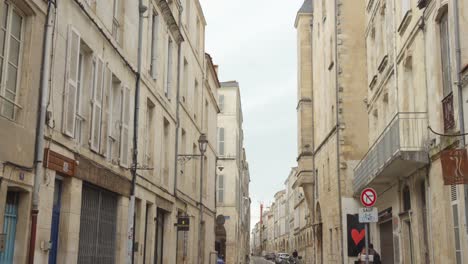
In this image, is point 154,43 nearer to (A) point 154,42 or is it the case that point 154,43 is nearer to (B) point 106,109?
(A) point 154,42

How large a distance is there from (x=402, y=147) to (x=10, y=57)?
406 inches

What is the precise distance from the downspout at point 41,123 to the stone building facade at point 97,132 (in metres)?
0.08

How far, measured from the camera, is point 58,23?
10.3 meters

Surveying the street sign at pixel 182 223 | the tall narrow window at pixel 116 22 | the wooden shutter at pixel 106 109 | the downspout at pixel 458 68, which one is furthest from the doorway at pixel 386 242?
the tall narrow window at pixel 116 22

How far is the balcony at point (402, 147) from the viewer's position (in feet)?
49.2

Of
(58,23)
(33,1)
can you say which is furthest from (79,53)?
(33,1)

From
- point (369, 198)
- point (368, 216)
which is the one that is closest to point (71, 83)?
point (368, 216)

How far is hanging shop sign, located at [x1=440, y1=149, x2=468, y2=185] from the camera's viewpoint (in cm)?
1084

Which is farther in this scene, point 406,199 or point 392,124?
point 406,199

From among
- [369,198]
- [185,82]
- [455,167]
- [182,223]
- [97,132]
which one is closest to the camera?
[455,167]

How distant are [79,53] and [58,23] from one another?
1.54m

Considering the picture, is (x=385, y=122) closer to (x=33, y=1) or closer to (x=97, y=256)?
(x=97, y=256)

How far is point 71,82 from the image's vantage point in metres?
11.0

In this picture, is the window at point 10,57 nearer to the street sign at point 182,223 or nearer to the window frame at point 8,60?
the window frame at point 8,60
